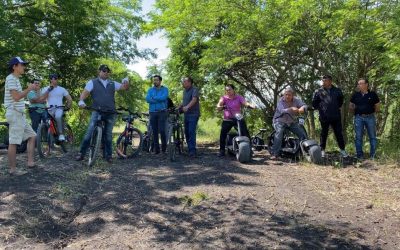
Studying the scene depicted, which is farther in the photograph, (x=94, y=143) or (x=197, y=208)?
(x=94, y=143)

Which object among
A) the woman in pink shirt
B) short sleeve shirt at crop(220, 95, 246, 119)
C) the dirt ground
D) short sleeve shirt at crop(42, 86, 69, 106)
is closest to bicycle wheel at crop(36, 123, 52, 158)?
the dirt ground

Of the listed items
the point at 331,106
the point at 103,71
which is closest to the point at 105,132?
the point at 103,71

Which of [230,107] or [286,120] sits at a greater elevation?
[230,107]

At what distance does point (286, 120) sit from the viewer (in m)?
9.12

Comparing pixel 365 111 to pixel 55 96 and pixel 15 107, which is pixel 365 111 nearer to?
pixel 55 96

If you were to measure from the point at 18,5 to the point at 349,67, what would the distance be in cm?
1095

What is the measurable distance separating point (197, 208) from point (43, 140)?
466 centimetres

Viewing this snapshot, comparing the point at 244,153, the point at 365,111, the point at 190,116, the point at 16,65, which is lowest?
the point at 244,153

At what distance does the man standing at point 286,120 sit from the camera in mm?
9031

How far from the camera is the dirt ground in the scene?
4.42 m

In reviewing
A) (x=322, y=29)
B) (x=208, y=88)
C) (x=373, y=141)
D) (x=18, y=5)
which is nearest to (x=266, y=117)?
(x=208, y=88)

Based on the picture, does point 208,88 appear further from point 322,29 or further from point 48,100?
point 48,100

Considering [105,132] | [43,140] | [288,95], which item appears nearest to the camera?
[105,132]

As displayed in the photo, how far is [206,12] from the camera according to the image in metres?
11.6
